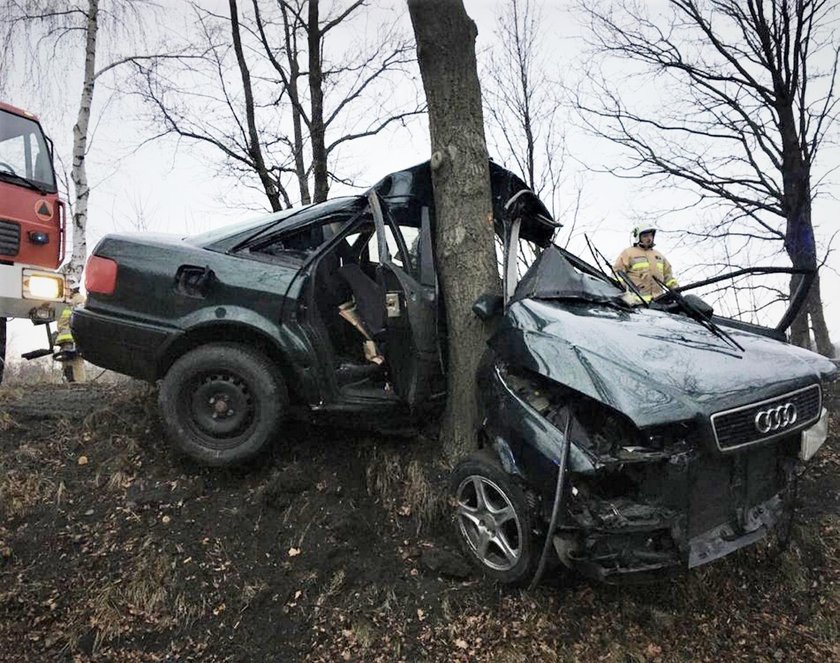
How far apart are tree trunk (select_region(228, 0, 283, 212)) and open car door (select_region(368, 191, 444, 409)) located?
843 centimetres

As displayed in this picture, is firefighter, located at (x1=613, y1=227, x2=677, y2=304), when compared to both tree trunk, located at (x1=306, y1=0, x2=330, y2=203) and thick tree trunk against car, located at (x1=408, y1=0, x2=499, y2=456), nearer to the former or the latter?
thick tree trunk against car, located at (x1=408, y1=0, x2=499, y2=456)

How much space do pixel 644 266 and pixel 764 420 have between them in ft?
17.8

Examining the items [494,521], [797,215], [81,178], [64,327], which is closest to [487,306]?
[494,521]

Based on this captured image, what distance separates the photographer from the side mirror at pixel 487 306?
3.46 metres

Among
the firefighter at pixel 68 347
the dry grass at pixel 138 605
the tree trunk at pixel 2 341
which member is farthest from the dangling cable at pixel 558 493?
the tree trunk at pixel 2 341

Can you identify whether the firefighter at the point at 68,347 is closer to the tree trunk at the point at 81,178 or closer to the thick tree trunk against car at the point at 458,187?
the tree trunk at the point at 81,178

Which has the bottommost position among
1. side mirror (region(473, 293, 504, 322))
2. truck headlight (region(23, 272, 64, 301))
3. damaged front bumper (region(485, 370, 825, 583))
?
damaged front bumper (region(485, 370, 825, 583))

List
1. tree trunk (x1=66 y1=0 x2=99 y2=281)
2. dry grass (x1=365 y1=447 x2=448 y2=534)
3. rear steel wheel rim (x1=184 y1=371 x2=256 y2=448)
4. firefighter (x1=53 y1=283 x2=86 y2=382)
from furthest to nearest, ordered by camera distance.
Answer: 1. tree trunk (x1=66 y1=0 x2=99 y2=281)
2. firefighter (x1=53 y1=283 x2=86 y2=382)
3. rear steel wheel rim (x1=184 y1=371 x2=256 y2=448)
4. dry grass (x1=365 y1=447 x2=448 y2=534)

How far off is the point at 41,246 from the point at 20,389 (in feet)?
4.99

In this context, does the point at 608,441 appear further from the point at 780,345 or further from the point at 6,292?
the point at 6,292

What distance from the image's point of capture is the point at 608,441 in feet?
8.41

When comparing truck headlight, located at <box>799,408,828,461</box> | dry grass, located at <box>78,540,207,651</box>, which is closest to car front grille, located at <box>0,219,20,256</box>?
dry grass, located at <box>78,540,207,651</box>

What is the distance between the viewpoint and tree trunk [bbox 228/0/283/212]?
11789 millimetres

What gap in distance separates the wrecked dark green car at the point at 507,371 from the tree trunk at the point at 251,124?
7.99 meters
